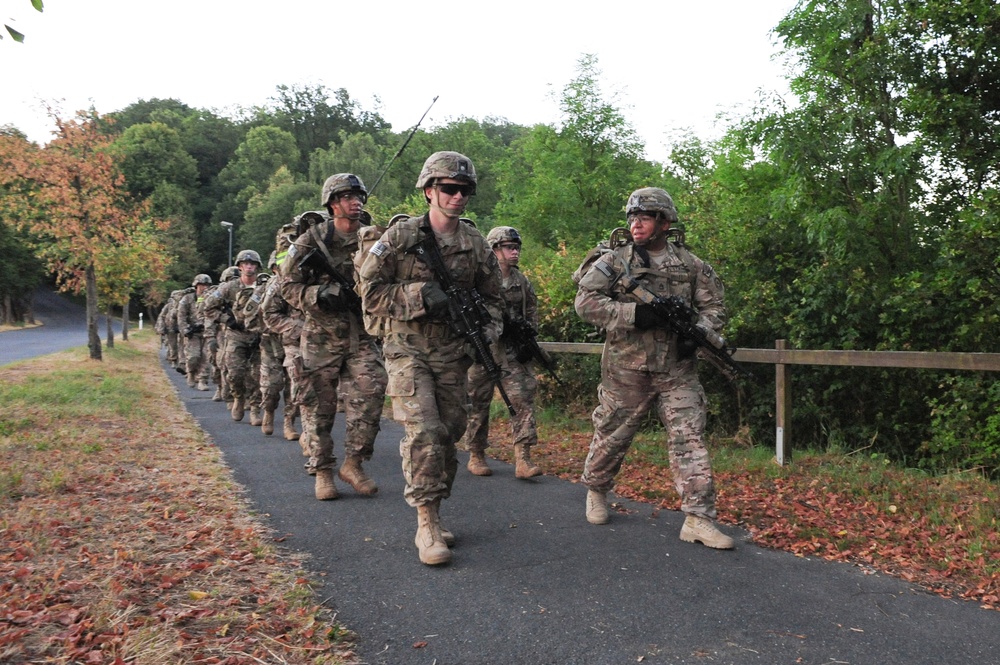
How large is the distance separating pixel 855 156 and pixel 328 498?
8.00m

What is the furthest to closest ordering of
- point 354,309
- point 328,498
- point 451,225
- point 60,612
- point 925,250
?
1. point 925,250
2. point 354,309
3. point 328,498
4. point 451,225
5. point 60,612

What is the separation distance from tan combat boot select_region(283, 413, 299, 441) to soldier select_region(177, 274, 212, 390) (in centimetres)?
828

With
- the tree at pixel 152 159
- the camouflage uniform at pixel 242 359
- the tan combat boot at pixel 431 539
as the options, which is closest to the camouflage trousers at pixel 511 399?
the tan combat boot at pixel 431 539

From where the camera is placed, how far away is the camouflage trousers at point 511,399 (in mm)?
7375

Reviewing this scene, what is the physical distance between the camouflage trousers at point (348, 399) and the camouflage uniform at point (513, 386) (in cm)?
122

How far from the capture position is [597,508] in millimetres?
5590

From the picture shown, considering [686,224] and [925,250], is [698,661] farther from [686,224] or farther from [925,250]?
[686,224]

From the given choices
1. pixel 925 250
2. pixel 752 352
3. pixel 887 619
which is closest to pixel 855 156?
pixel 925 250

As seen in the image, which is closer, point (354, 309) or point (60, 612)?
point (60, 612)

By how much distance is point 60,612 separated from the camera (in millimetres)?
3564

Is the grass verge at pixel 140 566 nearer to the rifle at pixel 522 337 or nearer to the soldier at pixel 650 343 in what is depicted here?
the soldier at pixel 650 343

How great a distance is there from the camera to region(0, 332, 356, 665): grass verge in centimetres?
329

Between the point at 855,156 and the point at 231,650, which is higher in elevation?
the point at 855,156

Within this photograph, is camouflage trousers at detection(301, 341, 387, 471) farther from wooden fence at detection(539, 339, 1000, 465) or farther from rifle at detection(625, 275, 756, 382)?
wooden fence at detection(539, 339, 1000, 465)
